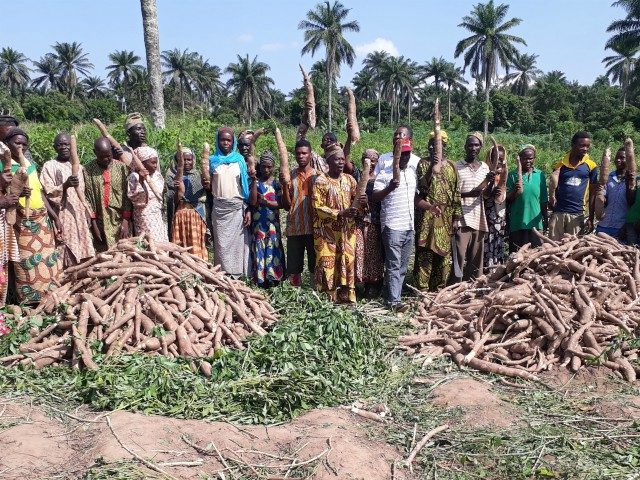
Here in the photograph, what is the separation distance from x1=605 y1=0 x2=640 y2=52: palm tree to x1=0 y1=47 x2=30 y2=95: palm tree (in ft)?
160

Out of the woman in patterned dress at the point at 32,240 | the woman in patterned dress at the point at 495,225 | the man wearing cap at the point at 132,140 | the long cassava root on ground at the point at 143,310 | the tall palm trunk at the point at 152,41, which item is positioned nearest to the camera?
the long cassava root on ground at the point at 143,310

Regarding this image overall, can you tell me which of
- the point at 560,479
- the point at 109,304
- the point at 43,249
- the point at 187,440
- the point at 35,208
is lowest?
the point at 560,479

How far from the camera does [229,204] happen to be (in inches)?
225

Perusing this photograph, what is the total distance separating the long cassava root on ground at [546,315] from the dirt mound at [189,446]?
1583mm

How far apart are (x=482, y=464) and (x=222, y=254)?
3.48m

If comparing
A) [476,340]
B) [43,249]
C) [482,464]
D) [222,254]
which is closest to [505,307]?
[476,340]

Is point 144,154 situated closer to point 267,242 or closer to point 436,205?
point 267,242

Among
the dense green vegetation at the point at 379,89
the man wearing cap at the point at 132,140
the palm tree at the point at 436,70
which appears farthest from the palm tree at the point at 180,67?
the man wearing cap at the point at 132,140

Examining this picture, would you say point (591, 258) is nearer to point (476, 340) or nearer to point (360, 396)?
point (476, 340)

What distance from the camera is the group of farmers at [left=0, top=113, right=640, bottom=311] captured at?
530 centimetres

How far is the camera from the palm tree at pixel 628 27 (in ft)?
107

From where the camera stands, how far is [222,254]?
5.86 m

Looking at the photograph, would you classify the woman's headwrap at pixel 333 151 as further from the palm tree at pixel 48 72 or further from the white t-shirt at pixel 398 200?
the palm tree at pixel 48 72

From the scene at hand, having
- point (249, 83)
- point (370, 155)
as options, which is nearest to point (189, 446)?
point (370, 155)
